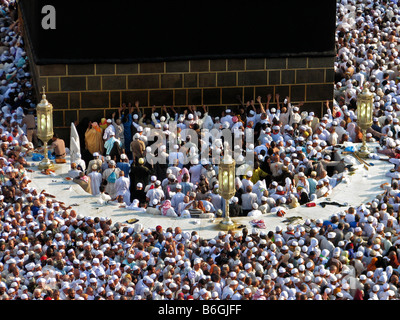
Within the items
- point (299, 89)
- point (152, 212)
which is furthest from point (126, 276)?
point (299, 89)

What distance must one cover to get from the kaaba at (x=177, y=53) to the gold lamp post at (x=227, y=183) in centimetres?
730

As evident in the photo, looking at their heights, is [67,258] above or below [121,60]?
below

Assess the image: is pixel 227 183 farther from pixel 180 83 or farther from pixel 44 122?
pixel 180 83

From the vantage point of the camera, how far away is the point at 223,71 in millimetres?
39000

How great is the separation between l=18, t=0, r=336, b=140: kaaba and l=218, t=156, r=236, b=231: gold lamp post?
24.0 feet

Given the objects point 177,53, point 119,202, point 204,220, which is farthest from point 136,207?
point 177,53

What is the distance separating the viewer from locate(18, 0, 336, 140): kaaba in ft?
125

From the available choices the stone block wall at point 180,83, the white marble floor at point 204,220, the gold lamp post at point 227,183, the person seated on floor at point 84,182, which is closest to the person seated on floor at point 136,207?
the white marble floor at point 204,220

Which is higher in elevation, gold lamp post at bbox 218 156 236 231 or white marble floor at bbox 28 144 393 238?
gold lamp post at bbox 218 156 236 231

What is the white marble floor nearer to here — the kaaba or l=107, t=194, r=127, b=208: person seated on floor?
l=107, t=194, r=127, b=208: person seated on floor

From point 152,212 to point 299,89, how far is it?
27.6ft

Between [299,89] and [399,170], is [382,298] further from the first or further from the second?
[299,89]

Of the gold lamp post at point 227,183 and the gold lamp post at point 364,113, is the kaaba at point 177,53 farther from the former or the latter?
the gold lamp post at point 227,183

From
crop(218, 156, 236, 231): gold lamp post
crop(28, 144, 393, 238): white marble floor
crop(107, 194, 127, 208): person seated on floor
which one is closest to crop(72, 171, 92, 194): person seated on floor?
crop(28, 144, 393, 238): white marble floor
